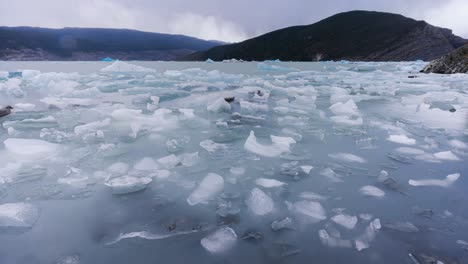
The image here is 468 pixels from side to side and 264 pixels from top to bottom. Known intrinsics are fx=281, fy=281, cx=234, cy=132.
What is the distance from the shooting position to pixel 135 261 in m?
1.44

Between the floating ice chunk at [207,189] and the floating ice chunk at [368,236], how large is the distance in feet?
3.38

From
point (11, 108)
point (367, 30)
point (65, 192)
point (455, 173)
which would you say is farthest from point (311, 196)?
point (367, 30)

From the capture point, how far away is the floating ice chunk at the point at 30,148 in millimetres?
2988

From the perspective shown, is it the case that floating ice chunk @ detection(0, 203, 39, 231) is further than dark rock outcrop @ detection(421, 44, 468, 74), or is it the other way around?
dark rock outcrop @ detection(421, 44, 468, 74)

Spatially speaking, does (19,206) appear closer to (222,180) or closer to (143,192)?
A: (143,192)

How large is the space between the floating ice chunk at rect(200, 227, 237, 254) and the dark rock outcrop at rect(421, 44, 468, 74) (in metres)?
20.2

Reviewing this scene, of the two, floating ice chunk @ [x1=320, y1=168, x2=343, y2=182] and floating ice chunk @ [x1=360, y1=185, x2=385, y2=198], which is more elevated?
floating ice chunk @ [x1=360, y1=185, x2=385, y2=198]

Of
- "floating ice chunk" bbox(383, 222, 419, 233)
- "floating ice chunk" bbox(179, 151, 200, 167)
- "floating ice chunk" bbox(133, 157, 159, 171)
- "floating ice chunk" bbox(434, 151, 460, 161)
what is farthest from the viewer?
"floating ice chunk" bbox(434, 151, 460, 161)

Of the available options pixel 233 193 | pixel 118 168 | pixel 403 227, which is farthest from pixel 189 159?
pixel 403 227

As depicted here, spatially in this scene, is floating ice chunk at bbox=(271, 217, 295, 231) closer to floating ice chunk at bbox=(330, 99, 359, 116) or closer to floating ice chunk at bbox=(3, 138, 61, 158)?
floating ice chunk at bbox=(3, 138, 61, 158)

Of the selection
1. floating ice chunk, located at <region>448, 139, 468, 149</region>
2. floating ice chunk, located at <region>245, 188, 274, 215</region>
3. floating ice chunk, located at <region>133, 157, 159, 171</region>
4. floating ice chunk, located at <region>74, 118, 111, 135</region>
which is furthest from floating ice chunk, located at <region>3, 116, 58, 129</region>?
floating ice chunk, located at <region>448, 139, 468, 149</region>

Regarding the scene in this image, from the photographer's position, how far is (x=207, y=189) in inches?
87.7

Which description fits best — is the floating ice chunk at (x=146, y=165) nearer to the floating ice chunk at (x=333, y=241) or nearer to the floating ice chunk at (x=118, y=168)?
the floating ice chunk at (x=118, y=168)

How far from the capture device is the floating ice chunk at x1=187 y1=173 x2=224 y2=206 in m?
2.08
